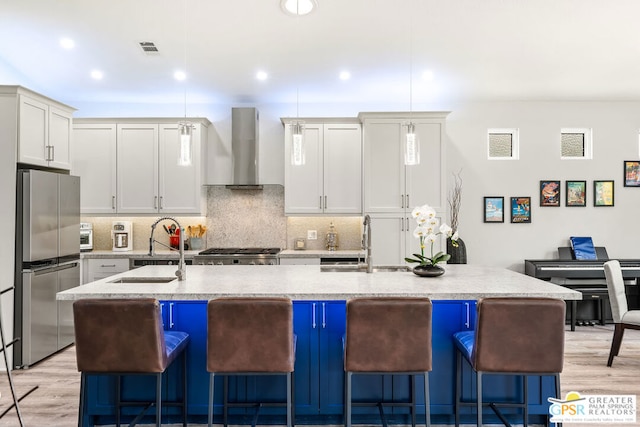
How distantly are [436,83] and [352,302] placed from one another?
3809 mm

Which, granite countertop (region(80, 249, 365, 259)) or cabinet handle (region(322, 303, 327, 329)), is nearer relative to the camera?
cabinet handle (region(322, 303, 327, 329))

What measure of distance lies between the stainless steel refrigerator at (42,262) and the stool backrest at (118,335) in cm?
206

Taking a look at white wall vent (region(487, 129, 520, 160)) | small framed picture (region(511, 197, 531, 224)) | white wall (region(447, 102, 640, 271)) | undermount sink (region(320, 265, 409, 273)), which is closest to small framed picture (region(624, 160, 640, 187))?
white wall (region(447, 102, 640, 271))

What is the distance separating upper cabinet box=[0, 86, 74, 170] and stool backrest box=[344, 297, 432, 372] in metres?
3.50

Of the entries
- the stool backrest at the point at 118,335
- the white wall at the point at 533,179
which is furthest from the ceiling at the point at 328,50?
the stool backrest at the point at 118,335

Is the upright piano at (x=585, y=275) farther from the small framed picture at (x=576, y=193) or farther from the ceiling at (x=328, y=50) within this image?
the ceiling at (x=328, y=50)

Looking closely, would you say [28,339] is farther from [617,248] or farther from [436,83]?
[617,248]

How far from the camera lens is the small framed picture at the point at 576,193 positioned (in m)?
5.60

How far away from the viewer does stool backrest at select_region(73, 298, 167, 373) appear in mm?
2221

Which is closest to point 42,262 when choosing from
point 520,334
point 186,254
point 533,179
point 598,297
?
point 186,254

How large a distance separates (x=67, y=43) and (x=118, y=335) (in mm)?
3512

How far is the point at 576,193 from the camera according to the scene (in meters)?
5.61

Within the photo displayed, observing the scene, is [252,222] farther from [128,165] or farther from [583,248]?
[583,248]

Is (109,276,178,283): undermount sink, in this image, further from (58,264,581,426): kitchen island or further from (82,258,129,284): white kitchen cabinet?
(82,258,129,284): white kitchen cabinet
